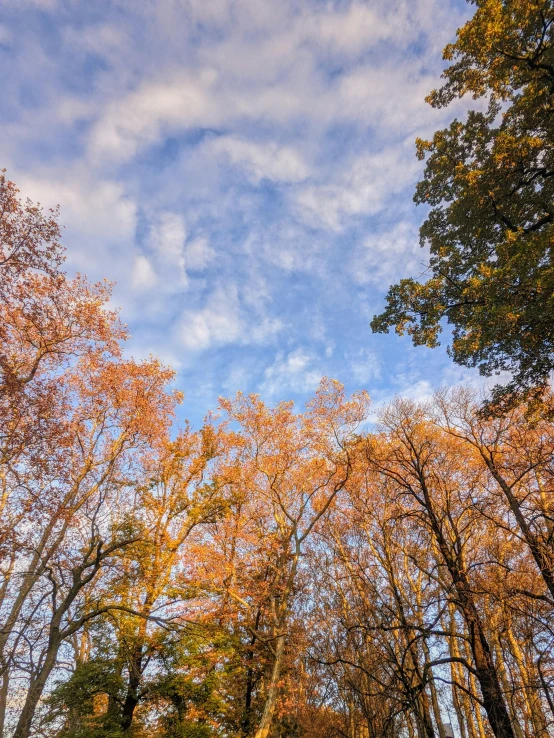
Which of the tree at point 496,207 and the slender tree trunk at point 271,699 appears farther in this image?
the slender tree trunk at point 271,699

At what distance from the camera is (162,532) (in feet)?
49.9

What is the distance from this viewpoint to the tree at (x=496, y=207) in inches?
339

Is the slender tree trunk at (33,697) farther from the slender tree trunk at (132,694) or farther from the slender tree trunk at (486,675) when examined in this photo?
the slender tree trunk at (486,675)

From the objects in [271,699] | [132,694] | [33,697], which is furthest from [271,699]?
[33,697]

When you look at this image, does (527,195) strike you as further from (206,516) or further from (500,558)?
(206,516)

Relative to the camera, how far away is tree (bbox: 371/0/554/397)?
339 inches

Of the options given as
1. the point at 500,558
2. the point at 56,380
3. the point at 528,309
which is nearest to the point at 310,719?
the point at 500,558

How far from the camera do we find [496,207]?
10961mm

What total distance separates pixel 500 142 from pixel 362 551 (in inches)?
628

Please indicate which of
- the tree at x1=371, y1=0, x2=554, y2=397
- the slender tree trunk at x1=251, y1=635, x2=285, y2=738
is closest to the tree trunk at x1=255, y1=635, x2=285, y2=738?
the slender tree trunk at x1=251, y1=635, x2=285, y2=738

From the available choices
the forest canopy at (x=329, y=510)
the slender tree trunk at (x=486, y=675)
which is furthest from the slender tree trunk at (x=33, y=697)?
the slender tree trunk at (x=486, y=675)

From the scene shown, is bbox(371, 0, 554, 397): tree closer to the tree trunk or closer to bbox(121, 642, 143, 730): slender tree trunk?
the tree trunk

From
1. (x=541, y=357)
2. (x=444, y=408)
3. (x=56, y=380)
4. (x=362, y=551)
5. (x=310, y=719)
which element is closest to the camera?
(x=541, y=357)

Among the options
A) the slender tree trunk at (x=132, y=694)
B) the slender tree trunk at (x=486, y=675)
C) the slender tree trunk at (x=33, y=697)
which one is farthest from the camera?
the slender tree trunk at (x=132, y=694)
